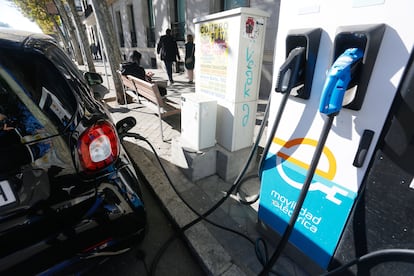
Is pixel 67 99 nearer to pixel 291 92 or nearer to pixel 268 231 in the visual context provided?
pixel 291 92

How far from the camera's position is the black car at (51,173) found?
106 cm

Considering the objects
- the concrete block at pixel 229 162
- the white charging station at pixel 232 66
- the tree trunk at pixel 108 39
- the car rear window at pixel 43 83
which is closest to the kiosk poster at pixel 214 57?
the white charging station at pixel 232 66

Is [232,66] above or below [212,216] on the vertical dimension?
→ above

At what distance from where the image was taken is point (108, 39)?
556 cm

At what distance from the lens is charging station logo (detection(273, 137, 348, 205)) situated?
1.33m

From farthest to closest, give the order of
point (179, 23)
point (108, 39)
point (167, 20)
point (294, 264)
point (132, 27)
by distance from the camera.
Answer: point (132, 27) < point (167, 20) < point (179, 23) < point (108, 39) < point (294, 264)

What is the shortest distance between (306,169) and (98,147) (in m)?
1.32

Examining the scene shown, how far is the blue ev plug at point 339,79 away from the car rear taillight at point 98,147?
120cm

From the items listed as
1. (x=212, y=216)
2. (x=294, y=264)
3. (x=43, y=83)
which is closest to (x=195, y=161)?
(x=212, y=216)

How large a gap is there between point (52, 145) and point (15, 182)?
23cm

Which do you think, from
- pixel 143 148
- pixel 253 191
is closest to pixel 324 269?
pixel 253 191

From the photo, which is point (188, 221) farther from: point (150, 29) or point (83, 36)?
point (150, 29)

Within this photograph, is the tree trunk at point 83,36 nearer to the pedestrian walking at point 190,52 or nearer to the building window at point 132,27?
the pedestrian walking at point 190,52

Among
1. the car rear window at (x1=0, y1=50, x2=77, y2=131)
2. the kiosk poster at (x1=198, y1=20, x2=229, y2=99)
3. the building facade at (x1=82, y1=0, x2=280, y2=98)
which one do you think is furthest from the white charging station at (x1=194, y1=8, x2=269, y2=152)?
the building facade at (x1=82, y1=0, x2=280, y2=98)
